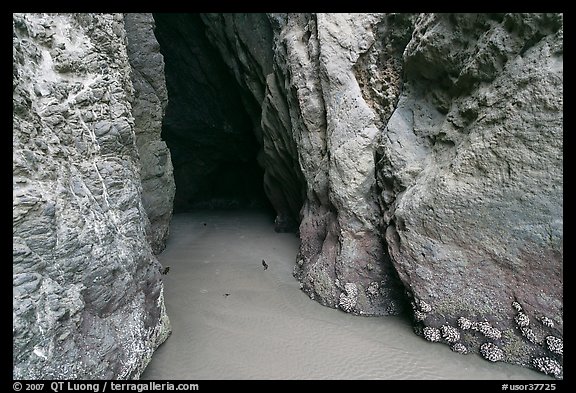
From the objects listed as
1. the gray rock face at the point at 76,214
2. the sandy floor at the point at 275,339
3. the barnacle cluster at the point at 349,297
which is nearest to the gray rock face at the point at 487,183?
the sandy floor at the point at 275,339

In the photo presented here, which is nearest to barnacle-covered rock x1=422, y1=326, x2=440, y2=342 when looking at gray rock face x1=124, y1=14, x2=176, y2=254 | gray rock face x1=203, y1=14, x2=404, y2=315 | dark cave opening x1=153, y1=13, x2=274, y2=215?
gray rock face x1=203, y1=14, x2=404, y2=315

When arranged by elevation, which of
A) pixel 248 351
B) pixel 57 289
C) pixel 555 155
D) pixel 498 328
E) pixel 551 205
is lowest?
pixel 248 351

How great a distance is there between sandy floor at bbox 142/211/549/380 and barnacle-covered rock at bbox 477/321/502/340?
0.32m

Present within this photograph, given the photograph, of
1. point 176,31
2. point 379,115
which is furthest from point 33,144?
point 176,31

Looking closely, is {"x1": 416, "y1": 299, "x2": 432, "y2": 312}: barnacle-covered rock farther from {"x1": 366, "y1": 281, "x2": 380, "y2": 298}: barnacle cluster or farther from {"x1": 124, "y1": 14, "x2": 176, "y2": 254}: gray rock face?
{"x1": 124, "y1": 14, "x2": 176, "y2": 254}: gray rock face

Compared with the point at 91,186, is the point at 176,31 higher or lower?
higher

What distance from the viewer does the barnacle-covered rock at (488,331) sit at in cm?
505

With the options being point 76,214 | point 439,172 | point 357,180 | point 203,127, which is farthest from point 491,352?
point 203,127

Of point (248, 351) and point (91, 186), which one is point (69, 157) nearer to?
point (91, 186)

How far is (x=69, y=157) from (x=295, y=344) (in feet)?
12.0

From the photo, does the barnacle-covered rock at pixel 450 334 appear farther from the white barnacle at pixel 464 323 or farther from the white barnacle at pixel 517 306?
the white barnacle at pixel 517 306

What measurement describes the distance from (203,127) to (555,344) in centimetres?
1216

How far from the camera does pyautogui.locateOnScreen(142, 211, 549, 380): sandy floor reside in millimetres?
4902

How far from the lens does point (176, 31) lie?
12914mm
